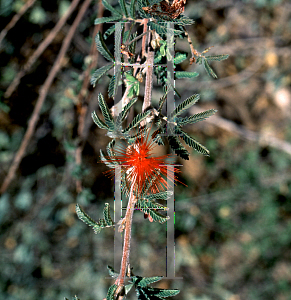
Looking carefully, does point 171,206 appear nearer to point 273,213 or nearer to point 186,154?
point 186,154

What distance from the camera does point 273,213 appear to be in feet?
6.07

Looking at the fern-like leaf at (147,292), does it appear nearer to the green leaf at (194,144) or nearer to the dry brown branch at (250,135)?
the green leaf at (194,144)

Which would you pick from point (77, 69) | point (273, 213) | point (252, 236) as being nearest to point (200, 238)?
point (252, 236)

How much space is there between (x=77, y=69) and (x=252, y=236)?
5.49 ft

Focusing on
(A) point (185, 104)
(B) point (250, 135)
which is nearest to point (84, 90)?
(A) point (185, 104)

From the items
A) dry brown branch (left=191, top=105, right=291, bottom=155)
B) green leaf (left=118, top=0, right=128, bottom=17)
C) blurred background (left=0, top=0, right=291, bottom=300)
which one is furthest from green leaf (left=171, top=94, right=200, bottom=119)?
dry brown branch (left=191, top=105, right=291, bottom=155)

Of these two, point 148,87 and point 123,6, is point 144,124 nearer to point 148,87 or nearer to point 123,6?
point 148,87

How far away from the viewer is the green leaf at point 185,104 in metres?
0.47

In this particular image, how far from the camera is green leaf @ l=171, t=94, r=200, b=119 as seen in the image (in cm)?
47

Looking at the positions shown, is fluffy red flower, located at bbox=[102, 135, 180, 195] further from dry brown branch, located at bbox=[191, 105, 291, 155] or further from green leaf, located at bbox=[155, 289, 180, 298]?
dry brown branch, located at bbox=[191, 105, 291, 155]

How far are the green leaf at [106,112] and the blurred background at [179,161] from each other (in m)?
0.62

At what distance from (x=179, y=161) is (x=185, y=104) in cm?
159

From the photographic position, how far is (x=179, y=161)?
2047mm

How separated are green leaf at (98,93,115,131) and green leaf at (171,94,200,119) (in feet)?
0.39
